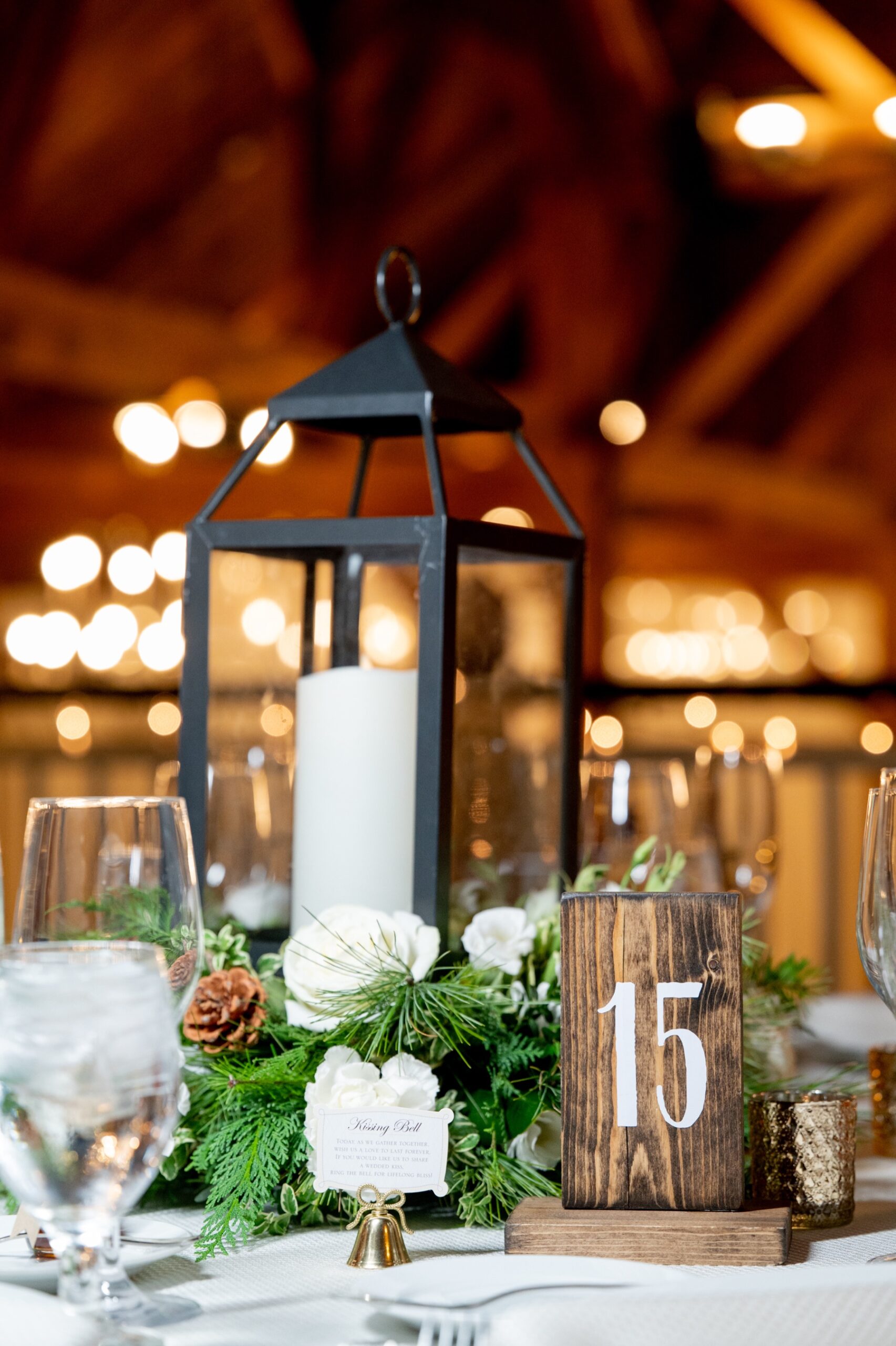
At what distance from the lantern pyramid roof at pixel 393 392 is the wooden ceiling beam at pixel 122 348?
12.9 feet

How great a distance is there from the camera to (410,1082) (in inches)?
29.5

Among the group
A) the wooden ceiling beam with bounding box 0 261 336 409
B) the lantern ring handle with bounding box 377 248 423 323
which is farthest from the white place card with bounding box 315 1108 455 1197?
the wooden ceiling beam with bounding box 0 261 336 409

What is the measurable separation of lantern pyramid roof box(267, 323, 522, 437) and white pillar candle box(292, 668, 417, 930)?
0.55ft

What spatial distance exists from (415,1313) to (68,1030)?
0.16 m

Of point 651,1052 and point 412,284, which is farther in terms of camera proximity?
point 412,284

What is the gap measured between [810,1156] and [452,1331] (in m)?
0.28

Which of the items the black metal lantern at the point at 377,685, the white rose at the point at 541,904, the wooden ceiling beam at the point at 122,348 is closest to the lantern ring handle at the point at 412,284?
the black metal lantern at the point at 377,685

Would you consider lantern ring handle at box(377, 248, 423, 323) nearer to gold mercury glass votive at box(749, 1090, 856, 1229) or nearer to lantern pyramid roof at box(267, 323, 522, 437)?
lantern pyramid roof at box(267, 323, 522, 437)

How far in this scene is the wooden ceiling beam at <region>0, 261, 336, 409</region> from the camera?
15.8 ft

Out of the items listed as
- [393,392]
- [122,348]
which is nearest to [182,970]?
[393,392]

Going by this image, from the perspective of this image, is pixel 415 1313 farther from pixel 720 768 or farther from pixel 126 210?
pixel 126 210

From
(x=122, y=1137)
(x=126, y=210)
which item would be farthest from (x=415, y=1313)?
(x=126, y=210)

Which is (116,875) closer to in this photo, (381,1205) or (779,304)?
(381,1205)

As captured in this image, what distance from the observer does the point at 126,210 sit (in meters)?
5.08
